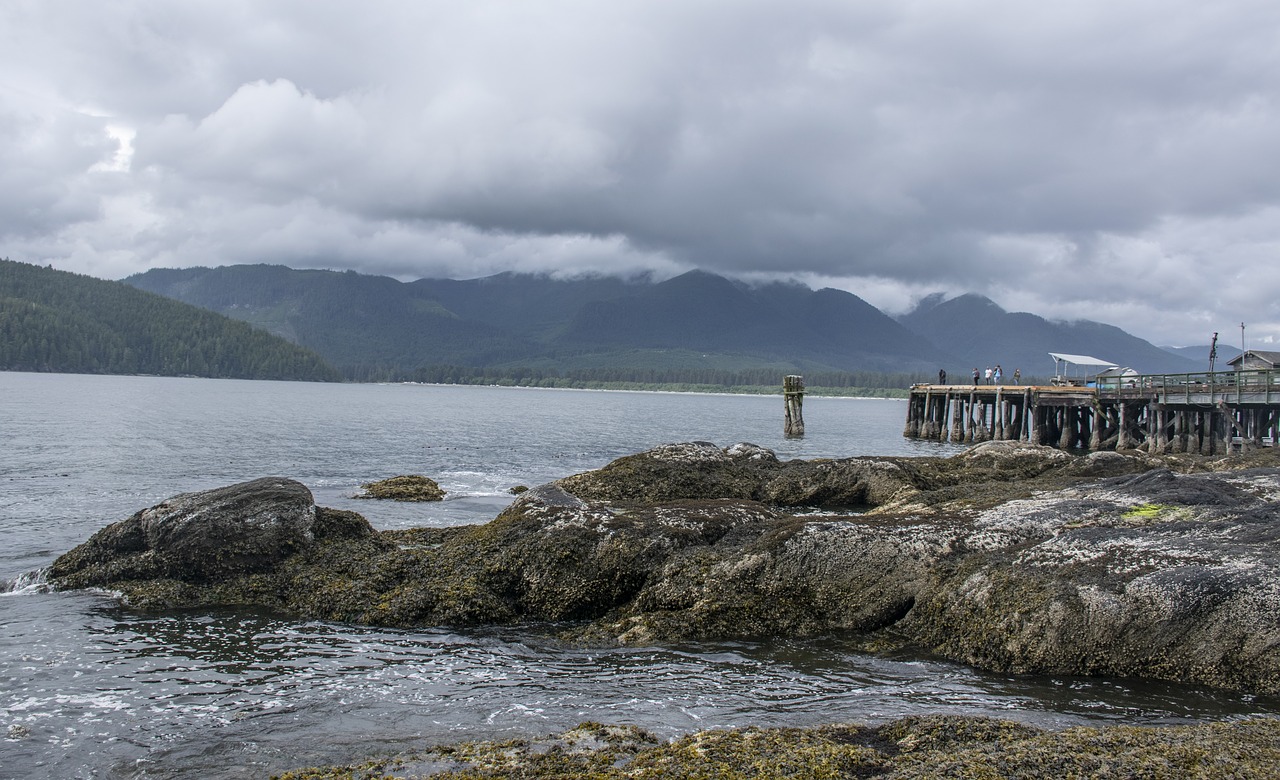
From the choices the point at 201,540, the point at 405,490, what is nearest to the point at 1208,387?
the point at 405,490

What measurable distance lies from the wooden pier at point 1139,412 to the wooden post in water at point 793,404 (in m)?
10.9

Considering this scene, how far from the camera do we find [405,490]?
28016 mm

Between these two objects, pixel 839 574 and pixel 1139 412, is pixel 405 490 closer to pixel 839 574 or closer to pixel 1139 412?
pixel 839 574

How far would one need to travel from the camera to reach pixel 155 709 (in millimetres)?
9148

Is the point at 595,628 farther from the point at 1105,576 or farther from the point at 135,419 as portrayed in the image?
the point at 135,419

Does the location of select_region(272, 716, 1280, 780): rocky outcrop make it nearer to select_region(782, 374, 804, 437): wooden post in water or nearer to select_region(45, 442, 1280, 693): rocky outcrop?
select_region(45, 442, 1280, 693): rocky outcrop

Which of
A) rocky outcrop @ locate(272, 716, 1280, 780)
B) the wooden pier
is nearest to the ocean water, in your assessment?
rocky outcrop @ locate(272, 716, 1280, 780)

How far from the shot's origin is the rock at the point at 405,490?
27594mm

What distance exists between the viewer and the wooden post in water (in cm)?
6844

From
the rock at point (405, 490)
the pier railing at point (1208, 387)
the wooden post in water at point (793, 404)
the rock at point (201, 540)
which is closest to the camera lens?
the rock at point (201, 540)

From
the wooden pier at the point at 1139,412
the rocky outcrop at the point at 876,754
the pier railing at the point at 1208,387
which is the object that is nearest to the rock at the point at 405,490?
the rocky outcrop at the point at 876,754

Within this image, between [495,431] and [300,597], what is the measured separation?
57.2 m

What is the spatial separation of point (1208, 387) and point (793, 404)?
3228 centimetres

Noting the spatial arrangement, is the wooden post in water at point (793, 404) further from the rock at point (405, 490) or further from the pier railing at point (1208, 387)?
the rock at point (405, 490)
